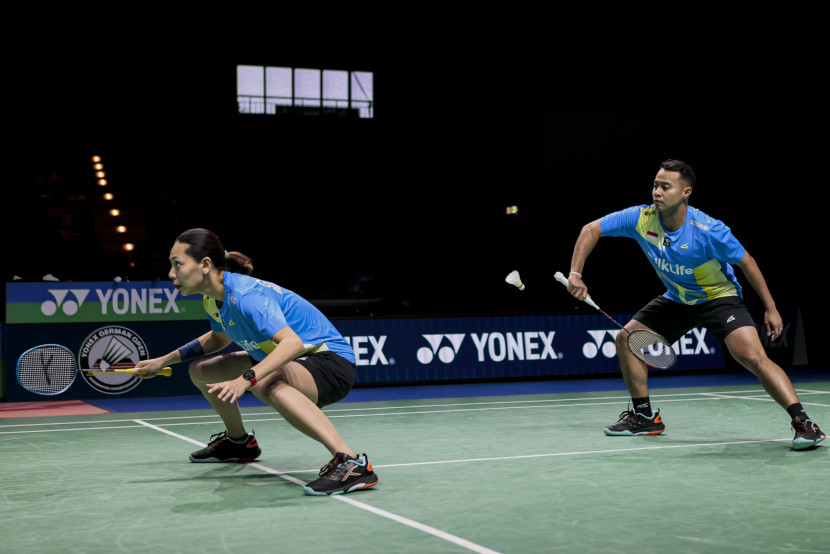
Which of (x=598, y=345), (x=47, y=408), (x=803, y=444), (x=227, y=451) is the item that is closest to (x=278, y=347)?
(x=227, y=451)

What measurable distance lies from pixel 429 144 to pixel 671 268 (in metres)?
19.1

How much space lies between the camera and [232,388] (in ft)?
13.4

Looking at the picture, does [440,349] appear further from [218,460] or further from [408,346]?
[218,460]

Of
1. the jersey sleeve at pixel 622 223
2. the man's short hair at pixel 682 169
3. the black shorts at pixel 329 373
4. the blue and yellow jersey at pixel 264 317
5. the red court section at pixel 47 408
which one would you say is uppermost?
the man's short hair at pixel 682 169

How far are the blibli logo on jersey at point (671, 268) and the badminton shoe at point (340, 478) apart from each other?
2.72 metres

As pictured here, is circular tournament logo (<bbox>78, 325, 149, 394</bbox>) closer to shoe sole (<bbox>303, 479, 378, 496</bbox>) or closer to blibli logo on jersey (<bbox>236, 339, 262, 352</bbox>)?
blibli logo on jersey (<bbox>236, 339, 262, 352</bbox>)

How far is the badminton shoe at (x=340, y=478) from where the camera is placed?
14.8 ft

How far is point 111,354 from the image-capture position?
1007 cm

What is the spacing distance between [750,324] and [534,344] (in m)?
5.64

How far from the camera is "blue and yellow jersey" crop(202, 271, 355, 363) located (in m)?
4.52

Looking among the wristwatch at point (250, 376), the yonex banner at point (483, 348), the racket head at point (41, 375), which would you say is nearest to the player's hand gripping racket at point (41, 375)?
the racket head at point (41, 375)

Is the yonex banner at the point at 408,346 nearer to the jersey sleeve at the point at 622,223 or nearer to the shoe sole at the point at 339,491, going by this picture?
the jersey sleeve at the point at 622,223

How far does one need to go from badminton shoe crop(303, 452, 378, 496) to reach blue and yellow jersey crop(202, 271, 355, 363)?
0.63 metres

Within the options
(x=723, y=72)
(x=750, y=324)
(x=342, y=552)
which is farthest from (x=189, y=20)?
(x=342, y=552)
